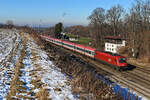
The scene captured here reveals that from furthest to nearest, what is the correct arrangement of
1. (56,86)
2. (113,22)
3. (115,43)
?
(113,22)
(115,43)
(56,86)

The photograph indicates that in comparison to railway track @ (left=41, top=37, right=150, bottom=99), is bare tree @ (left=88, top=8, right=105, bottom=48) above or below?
above

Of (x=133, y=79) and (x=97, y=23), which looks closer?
(x=133, y=79)

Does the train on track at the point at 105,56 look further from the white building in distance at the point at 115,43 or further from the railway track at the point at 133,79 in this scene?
the white building in distance at the point at 115,43

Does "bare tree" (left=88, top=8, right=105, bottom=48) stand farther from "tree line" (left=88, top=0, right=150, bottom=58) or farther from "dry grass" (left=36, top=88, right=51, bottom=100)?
"dry grass" (left=36, top=88, right=51, bottom=100)

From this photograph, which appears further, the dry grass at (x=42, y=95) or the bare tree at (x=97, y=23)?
the bare tree at (x=97, y=23)

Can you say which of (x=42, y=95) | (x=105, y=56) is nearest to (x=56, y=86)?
(x=42, y=95)

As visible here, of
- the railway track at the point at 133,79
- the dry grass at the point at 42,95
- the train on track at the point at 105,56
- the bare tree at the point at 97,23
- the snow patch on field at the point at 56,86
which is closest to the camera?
the dry grass at the point at 42,95

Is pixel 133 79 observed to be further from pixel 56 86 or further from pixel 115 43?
pixel 115 43

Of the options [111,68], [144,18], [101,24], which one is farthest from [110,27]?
[111,68]

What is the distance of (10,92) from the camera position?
27.6 ft

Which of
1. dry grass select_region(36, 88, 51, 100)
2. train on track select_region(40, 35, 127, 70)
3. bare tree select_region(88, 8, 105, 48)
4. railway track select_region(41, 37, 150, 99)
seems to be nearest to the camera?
dry grass select_region(36, 88, 51, 100)

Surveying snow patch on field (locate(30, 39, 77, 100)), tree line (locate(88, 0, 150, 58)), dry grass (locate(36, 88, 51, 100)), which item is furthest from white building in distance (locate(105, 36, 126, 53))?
dry grass (locate(36, 88, 51, 100))

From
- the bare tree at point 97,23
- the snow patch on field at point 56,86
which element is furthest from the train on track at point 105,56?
the bare tree at point 97,23

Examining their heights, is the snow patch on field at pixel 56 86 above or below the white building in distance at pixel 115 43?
below
